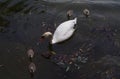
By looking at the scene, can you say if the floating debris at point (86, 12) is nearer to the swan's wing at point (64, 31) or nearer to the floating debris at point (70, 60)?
the swan's wing at point (64, 31)

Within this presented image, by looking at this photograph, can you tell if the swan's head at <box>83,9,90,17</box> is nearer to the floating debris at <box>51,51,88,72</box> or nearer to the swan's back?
the swan's back

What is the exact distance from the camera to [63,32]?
864 centimetres

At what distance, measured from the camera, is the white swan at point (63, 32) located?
846 cm

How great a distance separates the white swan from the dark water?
0.15 m

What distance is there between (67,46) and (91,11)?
6.28 ft

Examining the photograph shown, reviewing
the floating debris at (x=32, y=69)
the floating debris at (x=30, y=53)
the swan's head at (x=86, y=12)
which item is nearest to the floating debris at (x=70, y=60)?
the floating debris at (x=30, y=53)

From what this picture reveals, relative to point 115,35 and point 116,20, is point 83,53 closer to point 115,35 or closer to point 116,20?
point 115,35

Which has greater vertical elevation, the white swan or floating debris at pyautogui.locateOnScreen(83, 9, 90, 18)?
floating debris at pyautogui.locateOnScreen(83, 9, 90, 18)

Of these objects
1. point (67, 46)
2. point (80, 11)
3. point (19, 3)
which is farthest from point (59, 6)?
point (67, 46)

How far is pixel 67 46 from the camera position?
27.7 ft

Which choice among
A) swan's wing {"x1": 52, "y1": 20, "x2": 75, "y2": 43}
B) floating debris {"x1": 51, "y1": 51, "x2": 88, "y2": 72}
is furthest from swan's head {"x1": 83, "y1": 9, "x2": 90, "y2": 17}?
floating debris {"x1": 51, "y1": 51, "x2": 88, "y2": 72}

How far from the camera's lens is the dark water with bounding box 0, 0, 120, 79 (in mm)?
7434

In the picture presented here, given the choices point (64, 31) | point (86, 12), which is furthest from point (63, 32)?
point (86, 12)

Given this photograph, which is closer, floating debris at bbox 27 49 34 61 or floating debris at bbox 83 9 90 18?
floating debris at bbox 27 49 34 61
